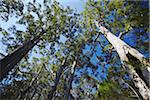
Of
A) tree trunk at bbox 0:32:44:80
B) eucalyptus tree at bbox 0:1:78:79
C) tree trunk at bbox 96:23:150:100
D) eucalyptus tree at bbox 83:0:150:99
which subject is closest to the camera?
tree trunk at bbox 96:23:150:100

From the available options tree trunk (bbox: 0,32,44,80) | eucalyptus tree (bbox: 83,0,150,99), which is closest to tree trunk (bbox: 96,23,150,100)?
eucalyptus tree (bbox: 83,0,150,99)

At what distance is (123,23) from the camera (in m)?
12.1

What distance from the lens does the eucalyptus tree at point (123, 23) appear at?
23.9ft

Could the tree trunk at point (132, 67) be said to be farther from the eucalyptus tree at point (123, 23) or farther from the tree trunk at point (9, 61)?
the tree trunk at point (9, 61)

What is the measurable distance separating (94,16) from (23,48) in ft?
16.4

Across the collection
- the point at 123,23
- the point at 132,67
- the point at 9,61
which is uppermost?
the point at 123,23

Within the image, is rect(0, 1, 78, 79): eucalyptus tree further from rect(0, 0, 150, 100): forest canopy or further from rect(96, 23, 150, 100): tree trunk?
rect(96, 23, 150, 100): tree trunk

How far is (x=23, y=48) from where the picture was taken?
39.5 ft

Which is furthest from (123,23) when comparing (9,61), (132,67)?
(9,61)

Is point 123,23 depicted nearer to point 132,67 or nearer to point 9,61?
point 132,67

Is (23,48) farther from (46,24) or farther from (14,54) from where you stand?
(46,24)

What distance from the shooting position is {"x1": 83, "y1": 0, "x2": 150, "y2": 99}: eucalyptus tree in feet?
23.9

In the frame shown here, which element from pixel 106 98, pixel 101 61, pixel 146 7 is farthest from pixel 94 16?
pixel 106 98

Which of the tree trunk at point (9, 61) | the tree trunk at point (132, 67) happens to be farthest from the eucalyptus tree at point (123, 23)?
the tree trunk at point (9, 61)
